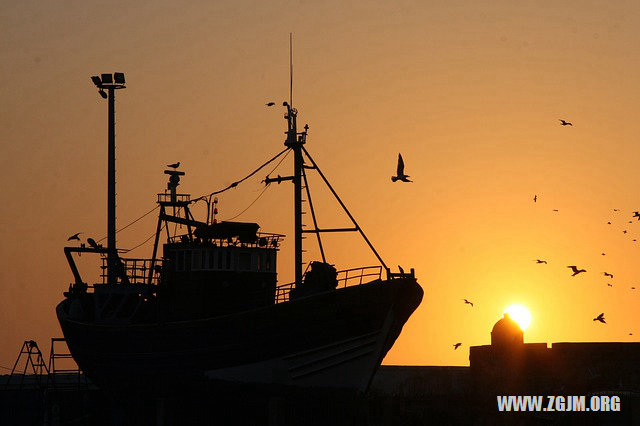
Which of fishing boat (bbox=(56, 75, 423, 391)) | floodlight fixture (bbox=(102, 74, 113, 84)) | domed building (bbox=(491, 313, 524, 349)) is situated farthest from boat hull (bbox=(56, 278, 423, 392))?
domed building (bbox=(491, 313, 524, 349))

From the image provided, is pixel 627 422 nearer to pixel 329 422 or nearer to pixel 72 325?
pixel 329 422

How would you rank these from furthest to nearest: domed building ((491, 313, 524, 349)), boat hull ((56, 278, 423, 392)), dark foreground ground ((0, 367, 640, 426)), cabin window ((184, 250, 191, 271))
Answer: domed building ((491, 313, 524, 349)) → cabin window ((184, 250, 191, 271)) → boat hull ((56, 278, 423, 392)) → dark foreground ground ((0, 367, 640, 426))

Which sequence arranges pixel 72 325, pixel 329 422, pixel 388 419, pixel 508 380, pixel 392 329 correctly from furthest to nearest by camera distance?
pixel 508 380 → pixel 72 325 → pixel 392 329 → pixel 388 419 → pixel 329 422

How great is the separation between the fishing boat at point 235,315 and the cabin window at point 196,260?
56 millimetres

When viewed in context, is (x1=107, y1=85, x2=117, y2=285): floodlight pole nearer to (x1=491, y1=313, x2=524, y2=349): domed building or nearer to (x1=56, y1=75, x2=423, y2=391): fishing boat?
(x1=56, y1=75, x2=423, y2=391): fishing boat

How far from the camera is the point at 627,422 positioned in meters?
66.3

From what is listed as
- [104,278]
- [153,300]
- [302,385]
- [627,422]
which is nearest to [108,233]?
[104,278]

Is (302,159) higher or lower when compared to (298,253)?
higher

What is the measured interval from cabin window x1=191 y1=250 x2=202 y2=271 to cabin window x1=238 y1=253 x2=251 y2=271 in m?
2.20

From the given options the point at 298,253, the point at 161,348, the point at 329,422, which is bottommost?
the point at 329,422

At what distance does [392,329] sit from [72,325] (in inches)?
865

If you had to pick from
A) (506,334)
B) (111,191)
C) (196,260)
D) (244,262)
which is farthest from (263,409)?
(506,334)

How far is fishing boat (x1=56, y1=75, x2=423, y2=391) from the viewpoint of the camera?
67500 millimetres

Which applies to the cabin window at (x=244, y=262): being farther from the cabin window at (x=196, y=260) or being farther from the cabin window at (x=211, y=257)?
the cabin window at (x=196, y=260)
